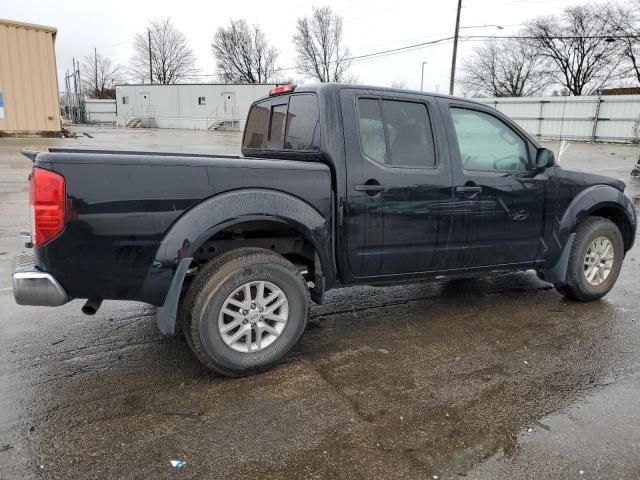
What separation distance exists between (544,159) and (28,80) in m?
24.7

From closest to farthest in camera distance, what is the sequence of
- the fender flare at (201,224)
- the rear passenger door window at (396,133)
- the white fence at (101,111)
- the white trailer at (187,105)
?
the fender flare at (201,224), the rear passenger door window at (396,133), the white trailer at (187,105), the white fence at (101,111)

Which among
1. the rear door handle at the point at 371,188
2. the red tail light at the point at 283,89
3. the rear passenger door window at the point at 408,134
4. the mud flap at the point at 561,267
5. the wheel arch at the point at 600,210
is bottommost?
the mud flap at the point at 561,267

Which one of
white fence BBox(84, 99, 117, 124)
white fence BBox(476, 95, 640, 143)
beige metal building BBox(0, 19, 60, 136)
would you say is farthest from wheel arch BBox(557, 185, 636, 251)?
white fence BBox(84, 99, 117, 124)

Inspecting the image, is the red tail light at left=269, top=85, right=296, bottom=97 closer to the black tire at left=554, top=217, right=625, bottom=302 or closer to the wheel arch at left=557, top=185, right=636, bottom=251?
the wheel arch at left=557, top=185, right=636, bottom=251

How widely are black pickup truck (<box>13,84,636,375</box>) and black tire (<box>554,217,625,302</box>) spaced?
17mm

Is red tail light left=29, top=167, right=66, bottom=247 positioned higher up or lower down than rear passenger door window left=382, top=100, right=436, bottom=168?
lower down

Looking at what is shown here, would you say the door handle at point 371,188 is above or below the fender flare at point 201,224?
above

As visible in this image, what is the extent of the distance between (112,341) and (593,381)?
3.46 m

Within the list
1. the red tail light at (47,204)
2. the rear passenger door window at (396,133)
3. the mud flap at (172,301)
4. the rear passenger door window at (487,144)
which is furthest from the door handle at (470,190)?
the red tail light at (47,204)

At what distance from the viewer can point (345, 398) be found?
10.3 ft

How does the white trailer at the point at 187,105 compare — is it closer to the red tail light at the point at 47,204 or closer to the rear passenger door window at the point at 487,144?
the rear passenger door window at the point at 487,144

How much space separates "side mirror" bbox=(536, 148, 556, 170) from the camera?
14.3ft

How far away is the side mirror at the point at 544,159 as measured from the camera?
4363mm

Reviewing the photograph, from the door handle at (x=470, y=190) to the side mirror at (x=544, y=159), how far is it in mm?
741
